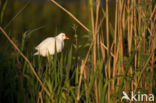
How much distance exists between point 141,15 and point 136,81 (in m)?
0.37

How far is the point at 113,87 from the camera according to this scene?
1690 millimetres

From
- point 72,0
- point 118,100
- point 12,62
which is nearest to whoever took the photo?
point 118,100

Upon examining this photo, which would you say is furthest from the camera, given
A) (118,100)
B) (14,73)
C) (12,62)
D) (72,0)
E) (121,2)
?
(72,0)

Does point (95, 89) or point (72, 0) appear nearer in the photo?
point (95, 89)

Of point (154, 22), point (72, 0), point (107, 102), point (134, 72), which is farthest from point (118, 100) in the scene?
point (72, 0)

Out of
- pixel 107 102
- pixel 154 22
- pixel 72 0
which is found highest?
pixel 72 0

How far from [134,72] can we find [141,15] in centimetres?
32

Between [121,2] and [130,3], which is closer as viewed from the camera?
[121,2]

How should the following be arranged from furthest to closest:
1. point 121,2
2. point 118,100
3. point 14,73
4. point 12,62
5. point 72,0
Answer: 1. point 72,0
2. point 12,62
3. point 14,73
4. point 118,100
5. point 121,2

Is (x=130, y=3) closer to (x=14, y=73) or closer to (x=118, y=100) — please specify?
(x=118, y=100)

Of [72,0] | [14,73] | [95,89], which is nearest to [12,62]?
[14,73]

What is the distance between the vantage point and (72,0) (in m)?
19.2

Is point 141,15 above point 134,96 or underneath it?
above

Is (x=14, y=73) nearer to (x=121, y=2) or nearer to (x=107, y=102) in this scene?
(x=107, y=102)
